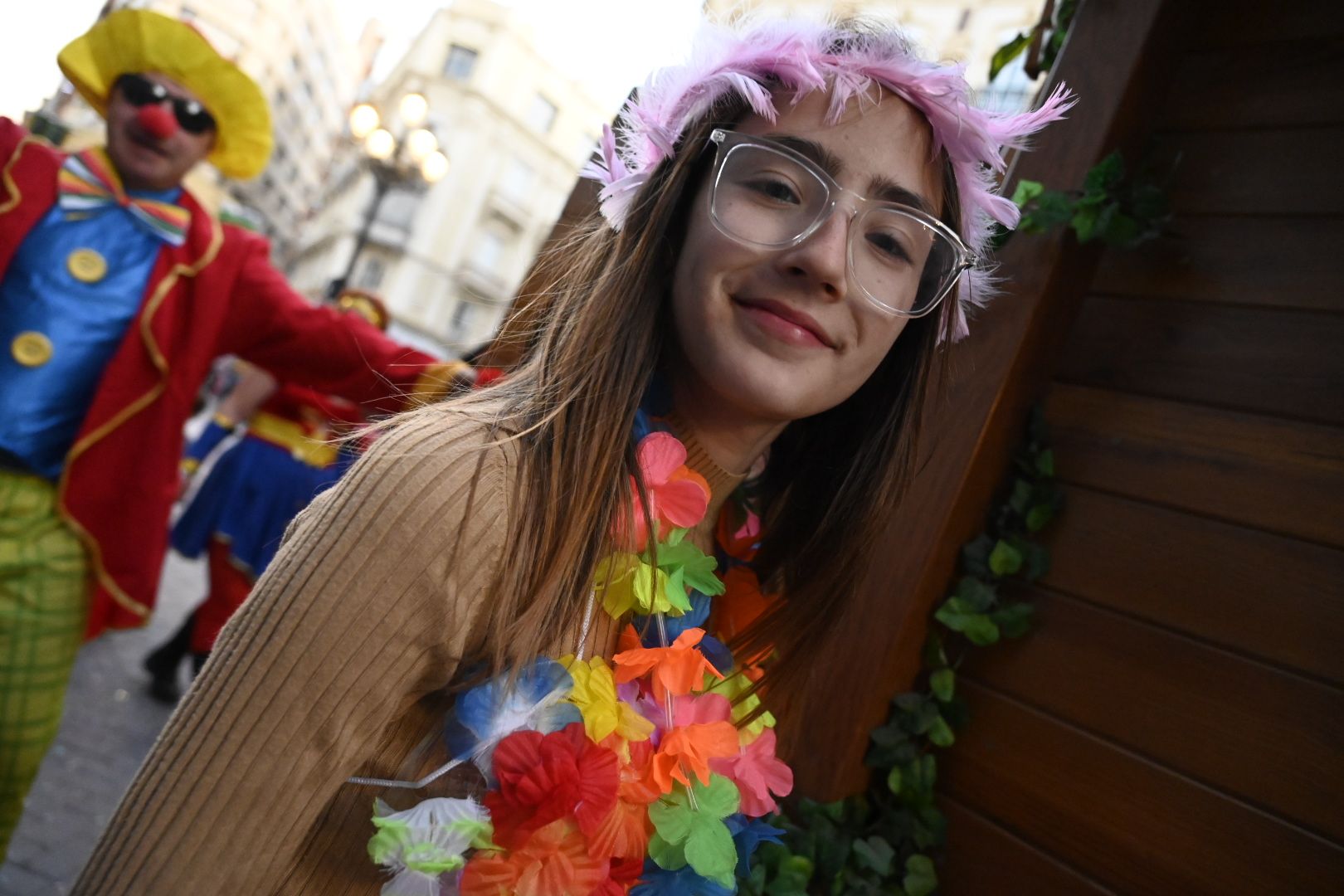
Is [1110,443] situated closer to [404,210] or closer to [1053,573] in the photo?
[1053,573]

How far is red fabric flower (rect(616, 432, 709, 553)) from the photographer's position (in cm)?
116

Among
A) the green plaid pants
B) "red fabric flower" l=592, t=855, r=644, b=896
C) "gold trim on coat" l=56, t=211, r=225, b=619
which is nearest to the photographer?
"red fabric flower" l=592, t=855, r=644, b=896

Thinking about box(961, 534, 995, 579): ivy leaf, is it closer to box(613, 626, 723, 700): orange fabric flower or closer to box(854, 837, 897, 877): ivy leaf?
box(854, 837, 897, 877): ivy leaf

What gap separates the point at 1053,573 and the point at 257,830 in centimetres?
154

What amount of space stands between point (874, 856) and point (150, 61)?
2.76 m

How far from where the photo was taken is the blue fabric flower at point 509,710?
0.97 meters

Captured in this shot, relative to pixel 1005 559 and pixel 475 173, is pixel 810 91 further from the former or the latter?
pixel 475 173

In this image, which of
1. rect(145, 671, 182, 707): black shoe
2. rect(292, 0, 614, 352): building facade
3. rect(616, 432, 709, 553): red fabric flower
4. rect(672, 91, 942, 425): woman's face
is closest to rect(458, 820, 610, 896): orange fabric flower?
rect(616, 432, 709, 553): red fabric flower

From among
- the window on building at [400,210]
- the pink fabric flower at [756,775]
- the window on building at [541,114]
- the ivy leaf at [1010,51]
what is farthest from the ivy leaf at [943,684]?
the window on building at [541,114]

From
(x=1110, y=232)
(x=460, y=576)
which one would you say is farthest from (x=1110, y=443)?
(x=460, y=576)

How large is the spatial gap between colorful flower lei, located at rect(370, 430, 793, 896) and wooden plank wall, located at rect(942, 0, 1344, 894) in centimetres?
68

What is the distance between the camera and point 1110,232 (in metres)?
1.74

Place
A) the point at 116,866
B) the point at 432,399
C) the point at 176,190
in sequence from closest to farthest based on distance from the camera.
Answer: the point at 116,866 → the point at 432,399 → the point at 176,190

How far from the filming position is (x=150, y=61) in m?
2.38
